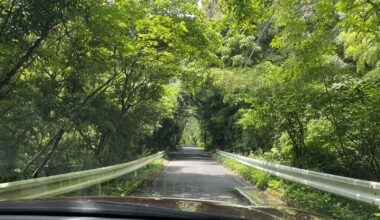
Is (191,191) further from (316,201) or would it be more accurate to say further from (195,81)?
(195,81)

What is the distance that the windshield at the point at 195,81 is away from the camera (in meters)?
8.78

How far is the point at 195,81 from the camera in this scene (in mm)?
20438

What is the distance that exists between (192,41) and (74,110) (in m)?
4.88

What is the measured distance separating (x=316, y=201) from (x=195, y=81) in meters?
11.9

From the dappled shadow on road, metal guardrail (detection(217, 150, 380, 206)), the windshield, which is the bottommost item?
the dappled shadow on road

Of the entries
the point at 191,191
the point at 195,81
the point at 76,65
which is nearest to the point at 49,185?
the point at 191,191

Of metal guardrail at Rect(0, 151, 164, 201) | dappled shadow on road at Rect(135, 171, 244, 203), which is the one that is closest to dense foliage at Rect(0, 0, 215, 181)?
metal guardrail at Rect(0, 151, 164, 201)

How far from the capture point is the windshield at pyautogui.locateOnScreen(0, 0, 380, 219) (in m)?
8.78

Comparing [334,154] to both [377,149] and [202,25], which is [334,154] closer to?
[377,149]

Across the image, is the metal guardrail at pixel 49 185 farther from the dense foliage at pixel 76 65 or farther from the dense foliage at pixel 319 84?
the dense foliage at pixel 319 84

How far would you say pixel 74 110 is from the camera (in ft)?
Answer: 49.1

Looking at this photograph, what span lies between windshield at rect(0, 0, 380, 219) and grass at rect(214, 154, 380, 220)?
0.04 metres

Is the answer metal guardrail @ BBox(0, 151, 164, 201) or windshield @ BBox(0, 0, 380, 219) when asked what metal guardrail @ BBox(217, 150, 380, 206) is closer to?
windshield @ BBox(0, 0, 380, 219)

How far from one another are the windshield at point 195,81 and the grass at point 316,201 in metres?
0.04
